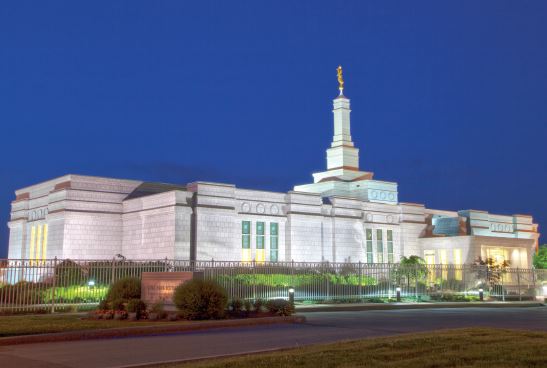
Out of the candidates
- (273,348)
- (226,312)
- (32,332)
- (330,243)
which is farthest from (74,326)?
(330,243)

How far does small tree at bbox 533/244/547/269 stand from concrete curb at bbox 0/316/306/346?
146 feet

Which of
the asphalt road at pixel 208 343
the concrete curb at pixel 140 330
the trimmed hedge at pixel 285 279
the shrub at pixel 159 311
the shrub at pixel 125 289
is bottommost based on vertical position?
the asphalt road at pixel 208 343

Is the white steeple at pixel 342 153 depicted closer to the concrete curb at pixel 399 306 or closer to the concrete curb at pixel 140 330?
the concrete curb at pixel 399 306

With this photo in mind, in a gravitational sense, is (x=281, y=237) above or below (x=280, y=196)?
below

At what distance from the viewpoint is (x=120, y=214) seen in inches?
1612

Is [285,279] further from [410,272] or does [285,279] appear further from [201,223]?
[201,223]

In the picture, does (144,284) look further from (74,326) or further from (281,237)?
(281,237)

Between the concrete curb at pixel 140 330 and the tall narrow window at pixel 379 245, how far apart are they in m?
27.2

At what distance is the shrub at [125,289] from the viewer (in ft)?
69.4

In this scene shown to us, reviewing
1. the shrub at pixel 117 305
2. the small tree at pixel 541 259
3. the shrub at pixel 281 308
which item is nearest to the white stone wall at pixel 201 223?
the small tree at pixel 541 259

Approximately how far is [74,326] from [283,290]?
13.9 meters

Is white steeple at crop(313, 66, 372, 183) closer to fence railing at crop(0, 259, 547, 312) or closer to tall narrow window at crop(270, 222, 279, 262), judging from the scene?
tall narrow window at crop(270, 222, 279, 262)

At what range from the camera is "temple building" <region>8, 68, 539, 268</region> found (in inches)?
1469

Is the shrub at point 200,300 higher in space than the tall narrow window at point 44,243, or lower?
lower
